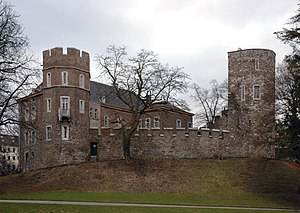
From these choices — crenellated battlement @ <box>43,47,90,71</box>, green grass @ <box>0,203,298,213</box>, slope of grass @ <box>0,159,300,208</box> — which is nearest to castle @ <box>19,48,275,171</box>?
crenellated battlement @ <box>43,47,90,71</box>

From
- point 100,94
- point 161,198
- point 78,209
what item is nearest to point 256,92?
point 161,198

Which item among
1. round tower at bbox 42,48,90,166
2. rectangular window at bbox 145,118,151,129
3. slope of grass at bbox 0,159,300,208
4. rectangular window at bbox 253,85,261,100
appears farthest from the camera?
rectangular window at bbox 145,118,151,129

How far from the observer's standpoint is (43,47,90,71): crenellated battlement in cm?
4244

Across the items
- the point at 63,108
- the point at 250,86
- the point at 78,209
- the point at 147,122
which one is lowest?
the point at 78,209

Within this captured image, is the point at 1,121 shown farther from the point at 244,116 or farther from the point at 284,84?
the point at 244,116

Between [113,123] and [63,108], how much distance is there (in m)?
4.51

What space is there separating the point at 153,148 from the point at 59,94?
9.47 metres

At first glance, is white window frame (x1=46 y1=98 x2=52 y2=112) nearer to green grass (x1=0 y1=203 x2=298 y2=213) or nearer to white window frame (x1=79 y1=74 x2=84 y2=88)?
white window frame (x1=79 y1=74 x2=84 y2=88)

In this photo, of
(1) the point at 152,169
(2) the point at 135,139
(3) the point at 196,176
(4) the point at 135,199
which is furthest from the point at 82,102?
(4) the point at 135,199

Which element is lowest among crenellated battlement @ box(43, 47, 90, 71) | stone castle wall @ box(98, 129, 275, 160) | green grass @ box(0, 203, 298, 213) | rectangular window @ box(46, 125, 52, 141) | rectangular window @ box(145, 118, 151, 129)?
green grass @ box(0, 203, 298, 213)

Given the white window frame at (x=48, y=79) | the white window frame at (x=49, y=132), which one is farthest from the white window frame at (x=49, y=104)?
the white window frame at (x=49, y=132)

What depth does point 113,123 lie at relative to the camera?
42.9 m

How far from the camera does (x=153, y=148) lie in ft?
142

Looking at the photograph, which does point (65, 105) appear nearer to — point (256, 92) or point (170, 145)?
point (170, 145)
